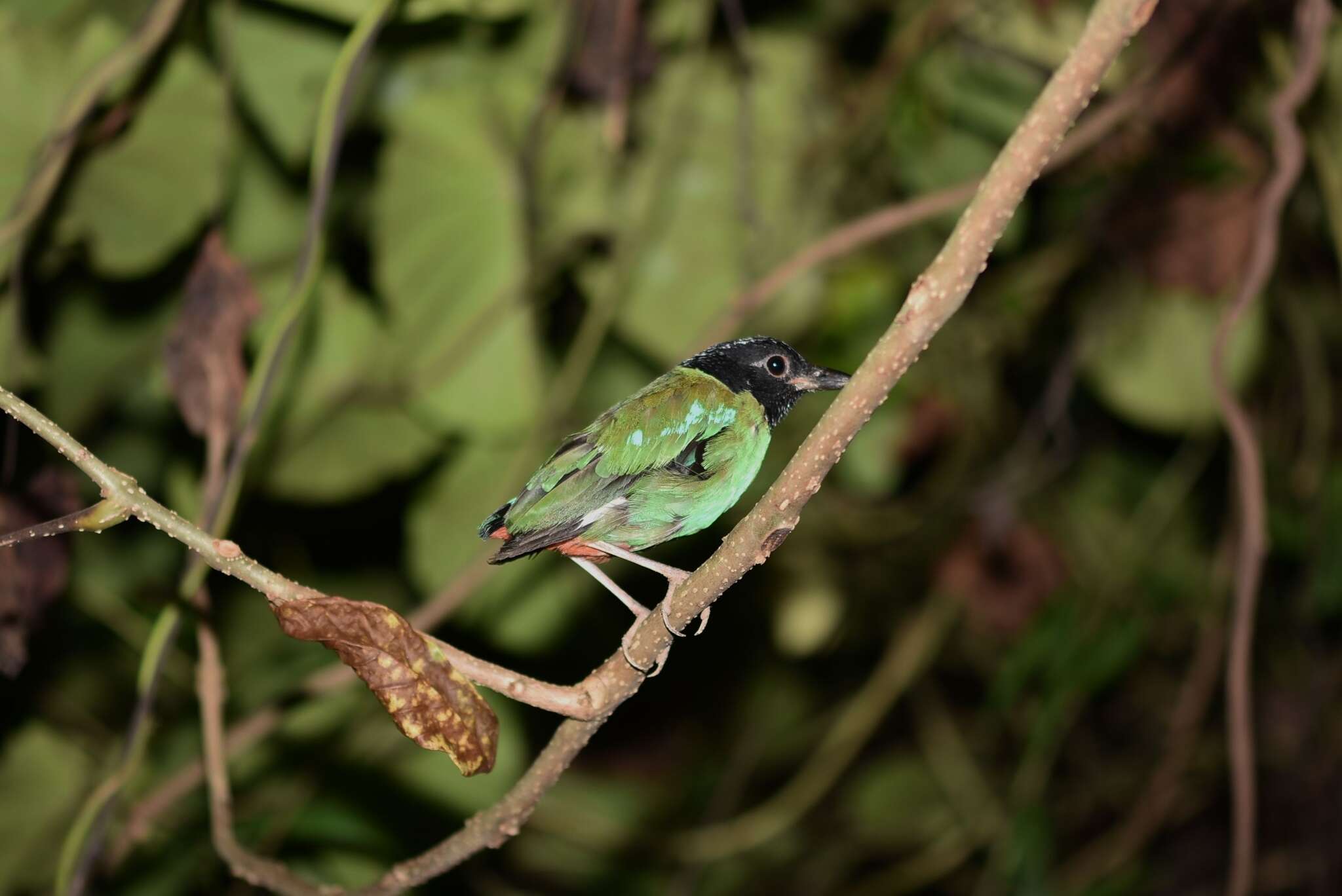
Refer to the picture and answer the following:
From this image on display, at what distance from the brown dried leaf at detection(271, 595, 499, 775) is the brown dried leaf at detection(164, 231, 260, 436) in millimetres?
1064

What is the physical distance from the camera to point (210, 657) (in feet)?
7.41

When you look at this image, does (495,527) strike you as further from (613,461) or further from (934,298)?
(934,298)

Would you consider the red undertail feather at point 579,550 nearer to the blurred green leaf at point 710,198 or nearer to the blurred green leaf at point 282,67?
the blurred green leaf at point 710,198

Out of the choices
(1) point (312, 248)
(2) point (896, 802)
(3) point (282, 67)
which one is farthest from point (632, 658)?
(2) point (896, 802)

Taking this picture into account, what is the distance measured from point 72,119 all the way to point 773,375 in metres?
1.46

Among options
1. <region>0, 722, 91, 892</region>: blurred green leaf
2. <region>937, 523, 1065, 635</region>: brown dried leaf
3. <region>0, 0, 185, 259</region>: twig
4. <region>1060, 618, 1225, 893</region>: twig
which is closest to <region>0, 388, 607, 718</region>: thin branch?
<region>0, 0, 185, 259</region>: twig

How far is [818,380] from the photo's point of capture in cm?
208

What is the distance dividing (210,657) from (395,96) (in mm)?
1528

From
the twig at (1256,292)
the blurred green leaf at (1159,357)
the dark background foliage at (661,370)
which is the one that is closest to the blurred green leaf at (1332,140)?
the dark background foliage at (661,370)

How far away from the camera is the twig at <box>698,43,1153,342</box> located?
2426 millimetres

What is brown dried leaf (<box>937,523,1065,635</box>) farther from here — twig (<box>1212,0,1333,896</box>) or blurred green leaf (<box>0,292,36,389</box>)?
blurred green leaf (<box>0,292,36,389</box>)

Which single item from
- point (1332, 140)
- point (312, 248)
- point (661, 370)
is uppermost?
point (661, 370)

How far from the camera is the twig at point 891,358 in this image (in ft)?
3.90

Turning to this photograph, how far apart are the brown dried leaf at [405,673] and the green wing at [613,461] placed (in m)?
0.35
